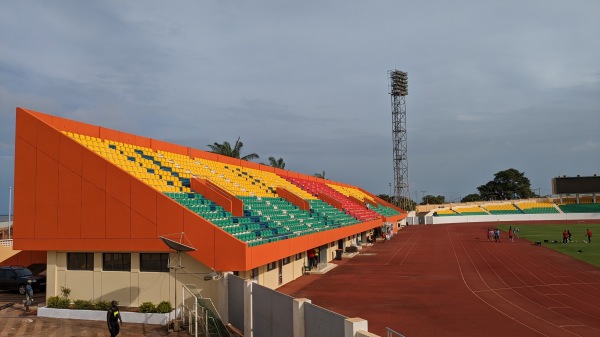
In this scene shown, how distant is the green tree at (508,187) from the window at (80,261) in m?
170

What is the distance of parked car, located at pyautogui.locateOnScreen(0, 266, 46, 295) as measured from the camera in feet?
86.0

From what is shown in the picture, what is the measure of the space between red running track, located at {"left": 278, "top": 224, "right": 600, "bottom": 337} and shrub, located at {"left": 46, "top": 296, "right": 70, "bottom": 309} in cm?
1087

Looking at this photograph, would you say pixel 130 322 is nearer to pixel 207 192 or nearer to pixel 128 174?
pixel 128 174

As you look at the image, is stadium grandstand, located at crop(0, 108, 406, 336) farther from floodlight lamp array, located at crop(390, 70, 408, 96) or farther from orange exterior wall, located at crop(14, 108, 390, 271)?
floodlight lamp array, located at crop(390, 70, 408, 96)

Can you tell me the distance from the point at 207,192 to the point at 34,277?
1056cm

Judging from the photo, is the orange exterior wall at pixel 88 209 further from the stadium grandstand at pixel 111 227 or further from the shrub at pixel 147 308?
the shrub at pixel 147 308

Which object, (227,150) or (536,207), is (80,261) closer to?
(227,150)

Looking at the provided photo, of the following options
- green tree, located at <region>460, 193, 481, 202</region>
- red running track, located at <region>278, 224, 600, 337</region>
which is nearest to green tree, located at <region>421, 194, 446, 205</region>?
green tree, located at <region>460, 193, 481, 202</region>

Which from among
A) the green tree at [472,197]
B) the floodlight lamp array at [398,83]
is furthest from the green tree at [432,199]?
the floodlight lamp array at [398,83]

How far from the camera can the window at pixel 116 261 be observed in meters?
20.9

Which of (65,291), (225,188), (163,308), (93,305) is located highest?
(225,188)

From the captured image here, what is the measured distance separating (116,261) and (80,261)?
72.5 inches

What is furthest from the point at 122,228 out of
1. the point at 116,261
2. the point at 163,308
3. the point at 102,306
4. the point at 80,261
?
the point at 163,308

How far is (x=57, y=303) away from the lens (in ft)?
67.8
